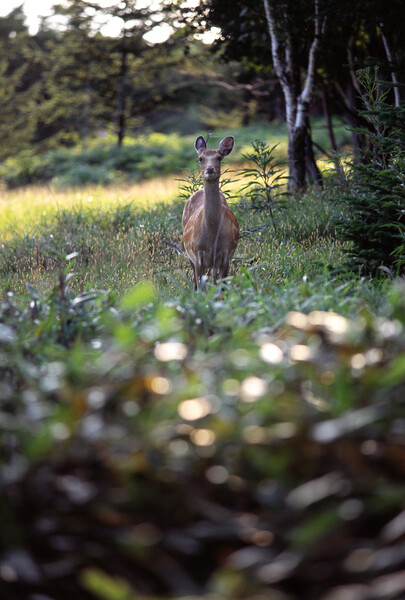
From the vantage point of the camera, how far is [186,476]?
5.55 ft

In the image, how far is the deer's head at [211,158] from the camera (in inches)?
223

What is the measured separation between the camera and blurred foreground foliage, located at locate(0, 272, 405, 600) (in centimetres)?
152

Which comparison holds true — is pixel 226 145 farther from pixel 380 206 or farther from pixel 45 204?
pixel 45 204

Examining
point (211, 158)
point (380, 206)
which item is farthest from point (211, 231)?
point (380, 206)

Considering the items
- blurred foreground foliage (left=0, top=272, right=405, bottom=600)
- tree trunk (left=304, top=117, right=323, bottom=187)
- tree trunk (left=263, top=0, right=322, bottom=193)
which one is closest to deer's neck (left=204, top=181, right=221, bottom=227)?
blurred foreground foliage (left=0, top=272, right=405, bottom=600)

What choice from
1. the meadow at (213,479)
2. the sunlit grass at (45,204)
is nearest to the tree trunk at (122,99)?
the sunlit grass at (45,204)

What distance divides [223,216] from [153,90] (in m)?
25.1

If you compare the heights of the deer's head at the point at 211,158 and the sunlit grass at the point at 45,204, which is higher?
the deer's head at the point at 211,158

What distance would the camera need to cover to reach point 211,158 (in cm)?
588

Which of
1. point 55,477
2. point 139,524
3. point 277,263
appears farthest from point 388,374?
point 277,263

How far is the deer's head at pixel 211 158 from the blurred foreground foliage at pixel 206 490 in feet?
12.7

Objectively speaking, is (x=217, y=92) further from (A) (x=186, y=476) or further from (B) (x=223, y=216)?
(A) (x=186, y=476)

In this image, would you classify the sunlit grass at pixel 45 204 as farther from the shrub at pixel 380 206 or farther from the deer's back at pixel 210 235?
the shrub at pixel 380 206

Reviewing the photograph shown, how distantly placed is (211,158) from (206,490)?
179 inches
